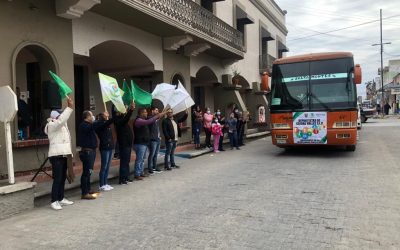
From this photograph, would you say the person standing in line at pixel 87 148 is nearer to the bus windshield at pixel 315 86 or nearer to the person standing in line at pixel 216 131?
the bus windshield at pixel 315 86

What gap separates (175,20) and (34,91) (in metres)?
4.97

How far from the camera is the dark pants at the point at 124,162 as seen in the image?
30.6 ft

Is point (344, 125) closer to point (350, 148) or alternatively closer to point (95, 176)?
point (350, 148)

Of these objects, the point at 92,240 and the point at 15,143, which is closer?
the point at 92,240

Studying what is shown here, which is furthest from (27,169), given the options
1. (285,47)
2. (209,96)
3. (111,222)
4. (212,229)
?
(285,47)

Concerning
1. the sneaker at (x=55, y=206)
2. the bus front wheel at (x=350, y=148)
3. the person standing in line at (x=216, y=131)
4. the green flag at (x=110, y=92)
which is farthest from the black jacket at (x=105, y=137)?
the bus front wheel at (x=350, y=148)

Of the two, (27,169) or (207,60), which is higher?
(207,60)

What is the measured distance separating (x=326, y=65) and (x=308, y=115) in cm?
170

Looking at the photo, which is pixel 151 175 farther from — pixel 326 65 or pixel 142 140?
pixel 326 65

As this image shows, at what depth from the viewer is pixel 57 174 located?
720cm

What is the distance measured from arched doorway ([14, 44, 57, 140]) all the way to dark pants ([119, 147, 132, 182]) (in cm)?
179

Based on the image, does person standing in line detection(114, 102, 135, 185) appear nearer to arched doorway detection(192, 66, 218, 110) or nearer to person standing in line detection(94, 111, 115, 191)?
person standing in line detection(94, 111, 115, 191)

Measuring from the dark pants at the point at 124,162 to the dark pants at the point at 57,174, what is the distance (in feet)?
6.70

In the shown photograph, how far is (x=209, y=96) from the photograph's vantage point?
2500 centimetres
